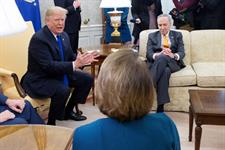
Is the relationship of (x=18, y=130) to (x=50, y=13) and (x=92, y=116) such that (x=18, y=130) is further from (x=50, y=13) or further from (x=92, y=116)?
(x=92, y=116)

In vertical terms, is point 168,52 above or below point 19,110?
above

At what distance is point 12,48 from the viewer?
11.4 ft

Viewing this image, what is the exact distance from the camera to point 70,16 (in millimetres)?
4590

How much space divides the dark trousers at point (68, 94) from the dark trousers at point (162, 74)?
0.66 meters

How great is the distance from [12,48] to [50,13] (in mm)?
690

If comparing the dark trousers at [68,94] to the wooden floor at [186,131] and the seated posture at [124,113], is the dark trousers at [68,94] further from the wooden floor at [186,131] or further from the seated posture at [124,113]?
the seated posture at [124,113]

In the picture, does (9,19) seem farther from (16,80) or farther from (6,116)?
(16,80)

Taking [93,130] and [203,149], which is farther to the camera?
[203,149]

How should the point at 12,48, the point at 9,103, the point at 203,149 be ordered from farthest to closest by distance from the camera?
1. the point at 12,48
2. the point at 203,149
3. the point at 9,103

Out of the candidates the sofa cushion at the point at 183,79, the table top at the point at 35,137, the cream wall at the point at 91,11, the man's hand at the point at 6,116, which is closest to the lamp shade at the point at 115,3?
the sofa cushion at the point at 183,79

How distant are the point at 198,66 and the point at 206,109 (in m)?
1.37

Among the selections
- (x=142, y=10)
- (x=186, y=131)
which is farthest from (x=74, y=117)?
(x=142, y=10)

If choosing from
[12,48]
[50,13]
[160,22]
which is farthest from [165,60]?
[12,48]

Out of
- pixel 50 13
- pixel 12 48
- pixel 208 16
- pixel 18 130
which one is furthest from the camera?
pixel 208 16
